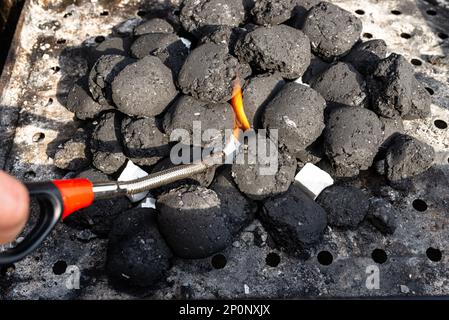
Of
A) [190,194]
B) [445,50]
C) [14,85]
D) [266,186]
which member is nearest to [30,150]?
[14,85]

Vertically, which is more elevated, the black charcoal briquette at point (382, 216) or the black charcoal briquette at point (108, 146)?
the black charcoal briquette at point (108, 146)

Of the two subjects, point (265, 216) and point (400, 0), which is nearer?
point (265, 216)

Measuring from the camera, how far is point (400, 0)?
97.7 inches

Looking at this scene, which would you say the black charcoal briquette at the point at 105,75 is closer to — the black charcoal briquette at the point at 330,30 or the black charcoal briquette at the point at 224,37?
the black charcoal briquette at the point at 224,37

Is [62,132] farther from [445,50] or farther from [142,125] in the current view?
[445,50]

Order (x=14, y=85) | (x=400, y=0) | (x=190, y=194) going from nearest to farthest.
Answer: (x=190, y=194) → (x=14, y=85) → (x=400, y=0)

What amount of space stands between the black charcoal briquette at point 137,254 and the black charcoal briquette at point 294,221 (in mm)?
379

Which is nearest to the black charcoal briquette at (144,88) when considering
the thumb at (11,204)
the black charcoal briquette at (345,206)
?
the black charcoal briquette at (345,206)

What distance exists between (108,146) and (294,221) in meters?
0.76

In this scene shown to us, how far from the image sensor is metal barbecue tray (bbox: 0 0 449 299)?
1.63 m

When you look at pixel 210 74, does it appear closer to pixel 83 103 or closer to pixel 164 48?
pixel 164 48

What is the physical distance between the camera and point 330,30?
6.59 ft

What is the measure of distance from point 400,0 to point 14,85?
1.94 m

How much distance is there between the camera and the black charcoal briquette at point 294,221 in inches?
65.4
